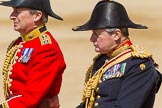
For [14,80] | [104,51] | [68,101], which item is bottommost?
[68,101]

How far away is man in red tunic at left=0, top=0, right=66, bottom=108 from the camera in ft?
16.9

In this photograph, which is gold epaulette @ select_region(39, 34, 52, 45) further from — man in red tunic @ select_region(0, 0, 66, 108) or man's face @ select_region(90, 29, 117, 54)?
man's face @ select_region(90, 29, 117, 54)

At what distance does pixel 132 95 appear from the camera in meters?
4.68

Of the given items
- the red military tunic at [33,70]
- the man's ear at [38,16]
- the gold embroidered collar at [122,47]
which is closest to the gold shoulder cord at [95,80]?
the gold embroidered collar at [122,47]

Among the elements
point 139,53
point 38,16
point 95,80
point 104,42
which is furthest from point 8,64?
point 139,53

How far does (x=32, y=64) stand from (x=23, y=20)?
0.34 meters

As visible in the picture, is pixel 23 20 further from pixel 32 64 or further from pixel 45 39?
pixel 32 64

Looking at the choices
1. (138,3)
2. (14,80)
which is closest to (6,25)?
(138,3)

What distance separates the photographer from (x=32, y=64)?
205 inches

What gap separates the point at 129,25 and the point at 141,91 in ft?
1.64

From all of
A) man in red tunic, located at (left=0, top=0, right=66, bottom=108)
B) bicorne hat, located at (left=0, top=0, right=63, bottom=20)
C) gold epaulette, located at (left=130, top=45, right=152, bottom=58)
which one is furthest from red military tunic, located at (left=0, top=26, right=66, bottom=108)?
gold epaulette, located at (left=130, top=45, right=152, bottom=58)

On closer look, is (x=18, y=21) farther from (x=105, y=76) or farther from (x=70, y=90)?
(x=70, y=90)

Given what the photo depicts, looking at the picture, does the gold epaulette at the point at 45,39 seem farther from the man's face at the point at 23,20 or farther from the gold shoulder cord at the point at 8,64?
the gold shoulder cord at the point at 8,64

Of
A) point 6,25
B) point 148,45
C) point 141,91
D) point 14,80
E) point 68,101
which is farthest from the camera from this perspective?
point 6,25
